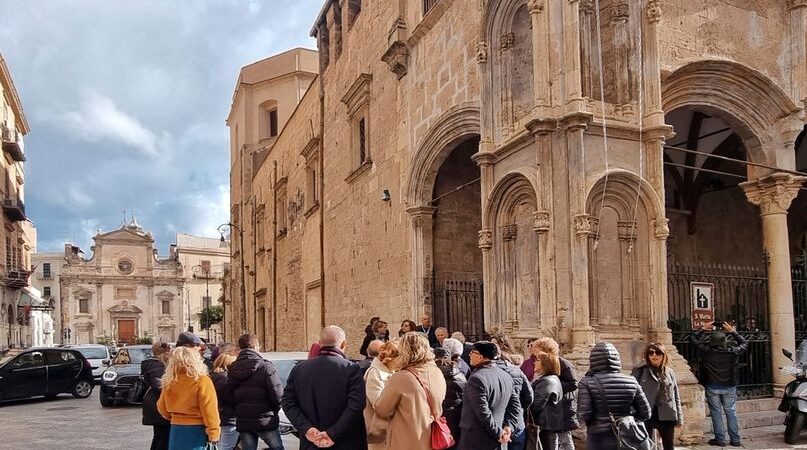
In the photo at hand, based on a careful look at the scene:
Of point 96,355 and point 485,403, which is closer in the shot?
point 485,403

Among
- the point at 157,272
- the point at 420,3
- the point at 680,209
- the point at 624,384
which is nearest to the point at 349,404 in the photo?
the point at 624,384

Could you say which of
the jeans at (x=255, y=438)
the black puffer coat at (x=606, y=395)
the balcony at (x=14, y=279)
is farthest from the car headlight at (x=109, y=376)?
the balcony at (x=14, y=279)

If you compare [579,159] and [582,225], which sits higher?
[579,159]

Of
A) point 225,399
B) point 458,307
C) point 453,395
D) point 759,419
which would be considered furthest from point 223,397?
point 458,307

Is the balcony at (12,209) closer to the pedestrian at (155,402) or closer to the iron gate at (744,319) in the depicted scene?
the pedestrian at (155,402)

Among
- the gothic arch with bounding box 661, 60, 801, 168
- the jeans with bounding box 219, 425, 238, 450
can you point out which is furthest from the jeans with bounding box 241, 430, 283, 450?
the gothic arch with bounding box 661, 60, 801, 168

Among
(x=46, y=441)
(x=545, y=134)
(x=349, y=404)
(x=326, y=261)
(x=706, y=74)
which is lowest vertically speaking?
(x=46, y=441)

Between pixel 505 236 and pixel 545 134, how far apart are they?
1823 millimetres

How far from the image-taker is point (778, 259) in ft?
34.2

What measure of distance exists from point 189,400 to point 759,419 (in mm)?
7455

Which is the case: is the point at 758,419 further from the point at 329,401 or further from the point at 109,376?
the point at 109,376

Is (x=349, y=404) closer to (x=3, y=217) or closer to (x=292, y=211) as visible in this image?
(x=292, y=211)

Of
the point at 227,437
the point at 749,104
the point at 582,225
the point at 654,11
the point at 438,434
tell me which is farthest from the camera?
the point at 749,104

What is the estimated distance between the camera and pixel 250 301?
36344mm
